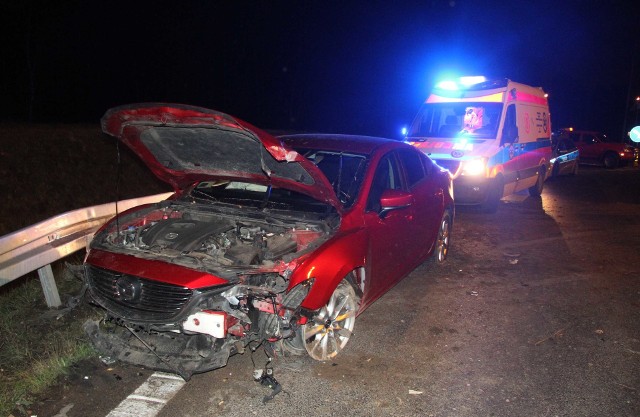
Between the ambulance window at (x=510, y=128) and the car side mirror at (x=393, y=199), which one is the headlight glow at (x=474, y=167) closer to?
the ambulance window at (x=510, y=128)

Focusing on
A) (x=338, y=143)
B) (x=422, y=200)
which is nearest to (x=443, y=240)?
(x=422, y=200)

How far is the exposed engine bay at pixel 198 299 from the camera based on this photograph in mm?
3072

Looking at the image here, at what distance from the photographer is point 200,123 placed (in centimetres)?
332

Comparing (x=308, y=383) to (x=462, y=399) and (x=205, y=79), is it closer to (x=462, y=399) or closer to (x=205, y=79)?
(x=462, y=399)

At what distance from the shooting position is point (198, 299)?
3.03 m

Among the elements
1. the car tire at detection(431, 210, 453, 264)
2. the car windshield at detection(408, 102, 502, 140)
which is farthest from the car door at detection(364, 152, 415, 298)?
the car windshield at detection(408, 102, 502, 140)

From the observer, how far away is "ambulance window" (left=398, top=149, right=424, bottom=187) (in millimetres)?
5086

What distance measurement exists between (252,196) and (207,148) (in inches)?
25.6

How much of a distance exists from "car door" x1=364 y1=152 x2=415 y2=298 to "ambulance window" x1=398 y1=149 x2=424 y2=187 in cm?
25

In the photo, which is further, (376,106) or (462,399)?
(376,106)

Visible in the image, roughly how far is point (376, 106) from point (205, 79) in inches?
776

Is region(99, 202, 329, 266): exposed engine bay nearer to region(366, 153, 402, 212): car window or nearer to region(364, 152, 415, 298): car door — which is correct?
region(364, 152, 415, 298): car door

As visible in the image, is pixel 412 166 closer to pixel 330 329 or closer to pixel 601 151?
pixel 330 329

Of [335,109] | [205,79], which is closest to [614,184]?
[205,79]
